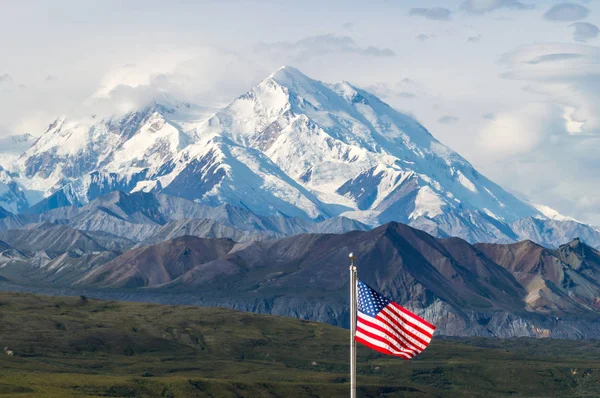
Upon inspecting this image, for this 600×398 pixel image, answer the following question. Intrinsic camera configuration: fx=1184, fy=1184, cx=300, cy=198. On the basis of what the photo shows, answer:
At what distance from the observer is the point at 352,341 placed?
10175cm

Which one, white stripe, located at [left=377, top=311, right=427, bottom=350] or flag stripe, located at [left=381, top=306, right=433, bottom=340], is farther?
flag stripe, located at [left=381, top=306, right=433, bottom=340]

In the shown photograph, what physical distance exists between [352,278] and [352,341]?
17.7 feet

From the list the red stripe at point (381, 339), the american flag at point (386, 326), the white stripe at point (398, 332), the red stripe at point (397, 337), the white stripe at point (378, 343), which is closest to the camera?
the white stripe at point (378, 343)

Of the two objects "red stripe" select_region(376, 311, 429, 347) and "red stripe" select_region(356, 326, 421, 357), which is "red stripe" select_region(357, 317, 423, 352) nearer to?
"red stripe" select_region(356, 326, 421, 357)

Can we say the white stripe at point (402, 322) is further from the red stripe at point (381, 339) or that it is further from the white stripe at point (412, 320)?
the red stripe at point (381, 339)

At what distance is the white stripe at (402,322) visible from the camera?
105 metres

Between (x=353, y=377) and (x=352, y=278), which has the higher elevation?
(x=352, y=278)

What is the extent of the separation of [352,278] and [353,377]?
8.45m

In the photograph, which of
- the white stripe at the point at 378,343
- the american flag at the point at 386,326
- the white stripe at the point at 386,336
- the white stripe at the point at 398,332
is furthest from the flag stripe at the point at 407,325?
the white stripe at the point at 378,343

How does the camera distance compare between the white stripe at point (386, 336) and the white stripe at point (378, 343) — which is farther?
the white stripe at point (386, 336)

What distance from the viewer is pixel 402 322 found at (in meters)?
106

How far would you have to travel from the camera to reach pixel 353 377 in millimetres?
101312

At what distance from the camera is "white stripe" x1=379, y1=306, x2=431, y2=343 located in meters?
105

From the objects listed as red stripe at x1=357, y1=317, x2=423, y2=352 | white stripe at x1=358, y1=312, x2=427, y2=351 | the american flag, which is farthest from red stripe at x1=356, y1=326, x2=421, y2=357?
white stripe at x1=358, y1=312, x2=427, y2=351
